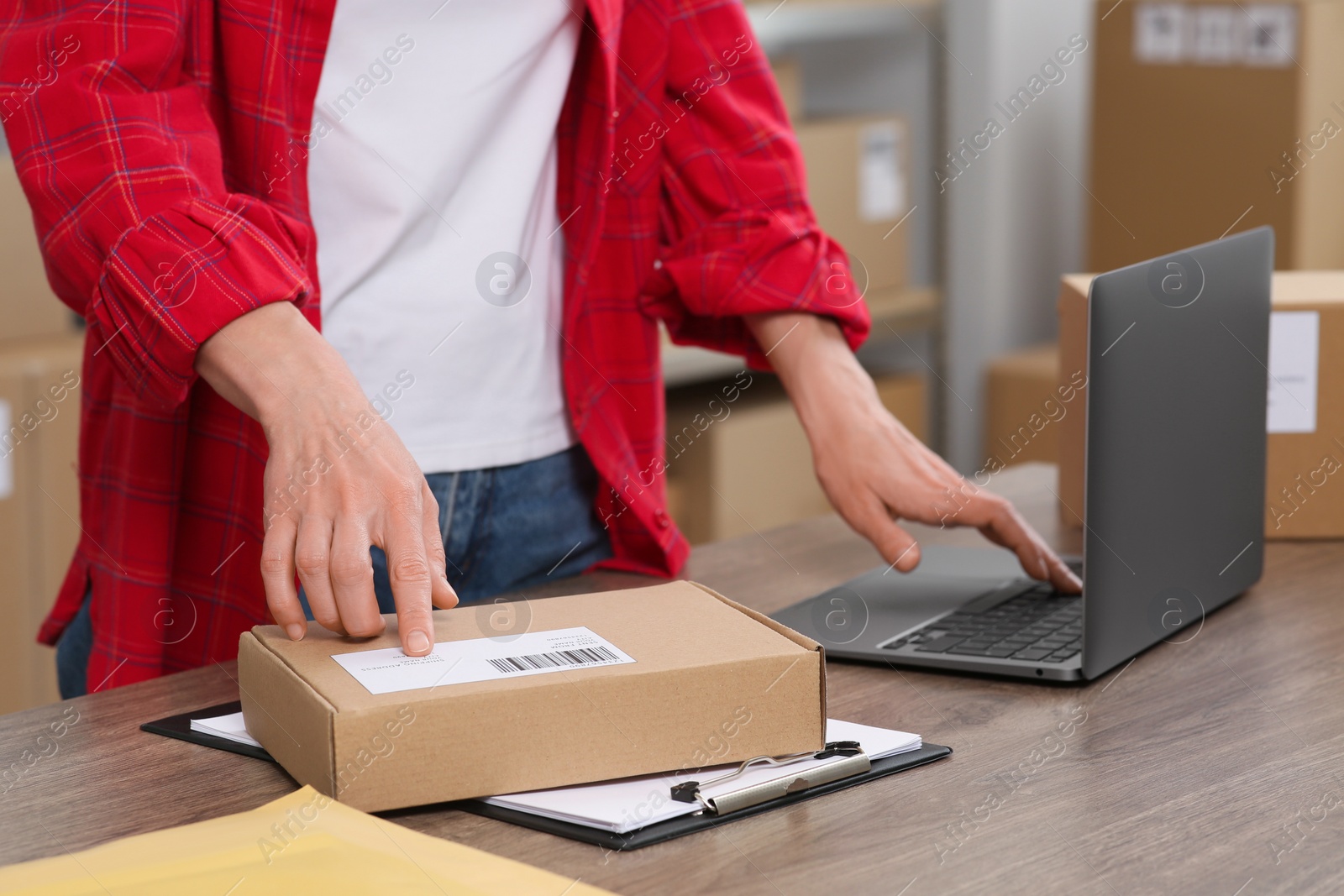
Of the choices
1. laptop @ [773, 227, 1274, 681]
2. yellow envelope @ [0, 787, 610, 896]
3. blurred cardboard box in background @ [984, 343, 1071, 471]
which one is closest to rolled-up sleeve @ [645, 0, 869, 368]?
laptop @ [773, 227, 1274, 681]

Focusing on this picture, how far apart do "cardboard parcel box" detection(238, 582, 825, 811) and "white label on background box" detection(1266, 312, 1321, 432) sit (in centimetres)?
67

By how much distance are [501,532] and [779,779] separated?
411mm

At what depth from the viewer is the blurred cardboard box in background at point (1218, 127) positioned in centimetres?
240

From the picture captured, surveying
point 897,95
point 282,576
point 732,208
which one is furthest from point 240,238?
point 897,95

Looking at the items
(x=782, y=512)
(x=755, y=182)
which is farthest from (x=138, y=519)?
(x=782, y=512)

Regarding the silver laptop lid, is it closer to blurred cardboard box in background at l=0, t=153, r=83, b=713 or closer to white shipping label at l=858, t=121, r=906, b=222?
blurred cardboard box in background at l=0, t=153, r=83, b=713

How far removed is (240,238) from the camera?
757mm

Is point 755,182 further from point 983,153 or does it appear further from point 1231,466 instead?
point 983,153

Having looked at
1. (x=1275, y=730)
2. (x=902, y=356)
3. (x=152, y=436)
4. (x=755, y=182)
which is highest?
(x=755, y=182)

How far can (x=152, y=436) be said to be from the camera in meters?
0.92

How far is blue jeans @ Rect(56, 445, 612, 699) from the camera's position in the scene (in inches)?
38.9

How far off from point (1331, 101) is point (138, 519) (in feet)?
7.11

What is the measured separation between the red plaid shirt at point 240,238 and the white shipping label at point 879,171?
56.6 inches

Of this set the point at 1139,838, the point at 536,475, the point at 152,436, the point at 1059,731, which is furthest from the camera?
the point at 536,475
